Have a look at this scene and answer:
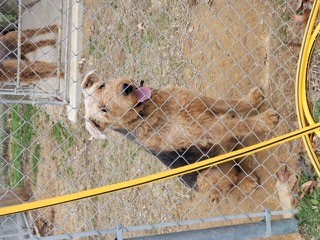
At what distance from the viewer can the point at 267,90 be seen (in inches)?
188

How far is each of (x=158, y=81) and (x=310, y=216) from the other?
11.8 ft

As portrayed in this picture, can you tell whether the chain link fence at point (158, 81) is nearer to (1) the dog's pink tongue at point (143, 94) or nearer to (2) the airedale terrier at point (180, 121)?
(2) the airedale terrier at point (180, 121)

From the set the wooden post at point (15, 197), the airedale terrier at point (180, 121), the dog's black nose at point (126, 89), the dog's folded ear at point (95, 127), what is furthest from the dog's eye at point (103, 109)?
the wooden post at point (15, 197)

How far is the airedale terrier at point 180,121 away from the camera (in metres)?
4.52

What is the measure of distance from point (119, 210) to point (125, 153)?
904 millimetres

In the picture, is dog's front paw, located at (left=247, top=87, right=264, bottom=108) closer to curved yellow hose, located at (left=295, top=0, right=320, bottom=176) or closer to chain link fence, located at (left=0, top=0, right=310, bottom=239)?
chain link fence, located at (left=0, top=0, right=310, bottom=239)

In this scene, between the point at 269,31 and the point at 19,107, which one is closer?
the point at 269,31

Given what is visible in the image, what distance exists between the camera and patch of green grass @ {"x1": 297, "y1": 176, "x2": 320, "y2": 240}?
11.7 ft

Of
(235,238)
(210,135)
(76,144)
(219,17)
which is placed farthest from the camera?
(76,144)

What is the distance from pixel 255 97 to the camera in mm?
4812

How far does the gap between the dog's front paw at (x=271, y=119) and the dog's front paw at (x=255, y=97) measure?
380mm

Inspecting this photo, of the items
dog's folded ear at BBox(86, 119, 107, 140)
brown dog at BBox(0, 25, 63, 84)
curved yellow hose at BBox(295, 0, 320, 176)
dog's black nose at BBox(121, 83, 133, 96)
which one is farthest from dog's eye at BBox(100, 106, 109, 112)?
curved yellow hose at BBox(295, 0, 320, 176)

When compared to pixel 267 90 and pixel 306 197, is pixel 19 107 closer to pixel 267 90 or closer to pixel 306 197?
pixel 267 90

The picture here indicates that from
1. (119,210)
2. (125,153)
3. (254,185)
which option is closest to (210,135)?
(254,185)
